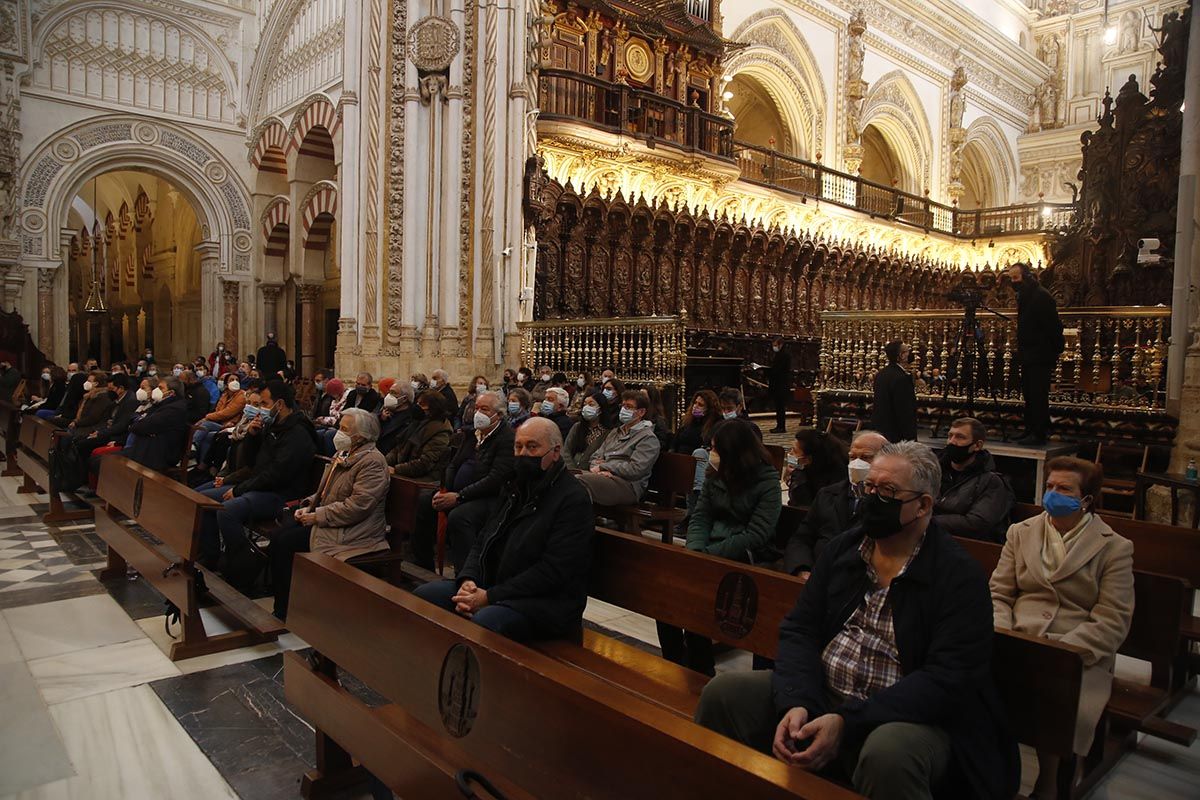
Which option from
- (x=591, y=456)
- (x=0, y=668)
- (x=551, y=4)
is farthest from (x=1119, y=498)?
(x=551, y=4)

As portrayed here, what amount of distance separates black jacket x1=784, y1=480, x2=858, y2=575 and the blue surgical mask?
0.72 metres

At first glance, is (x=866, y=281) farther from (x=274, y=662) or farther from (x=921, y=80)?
(x=274, y=662)

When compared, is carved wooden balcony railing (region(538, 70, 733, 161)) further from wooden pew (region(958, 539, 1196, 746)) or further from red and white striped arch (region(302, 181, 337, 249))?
wooden pew (region(958, 539, 1196, 746))

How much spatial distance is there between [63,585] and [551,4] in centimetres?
1246

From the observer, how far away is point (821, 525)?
3416 millimetres

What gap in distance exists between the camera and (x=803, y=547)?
3.48 m

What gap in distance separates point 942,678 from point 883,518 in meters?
0.43

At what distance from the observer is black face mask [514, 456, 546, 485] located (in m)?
3.10

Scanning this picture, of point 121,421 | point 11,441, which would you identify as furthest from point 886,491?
point 11,441

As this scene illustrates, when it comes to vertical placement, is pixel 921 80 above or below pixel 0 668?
above

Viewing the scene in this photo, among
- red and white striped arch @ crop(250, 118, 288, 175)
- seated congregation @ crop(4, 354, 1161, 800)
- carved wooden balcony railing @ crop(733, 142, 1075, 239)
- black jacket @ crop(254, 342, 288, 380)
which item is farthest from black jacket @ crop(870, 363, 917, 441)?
red and white striped arch @ crop(250, 118, 288, 175)

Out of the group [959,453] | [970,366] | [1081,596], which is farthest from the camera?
[970,366]

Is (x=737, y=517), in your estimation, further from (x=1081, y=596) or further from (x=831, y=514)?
(x=1081, y=596)

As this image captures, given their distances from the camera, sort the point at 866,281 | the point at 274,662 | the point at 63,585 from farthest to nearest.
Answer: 1. the point at 866,281
2. the point at 63,585
3. the point at 274,662
